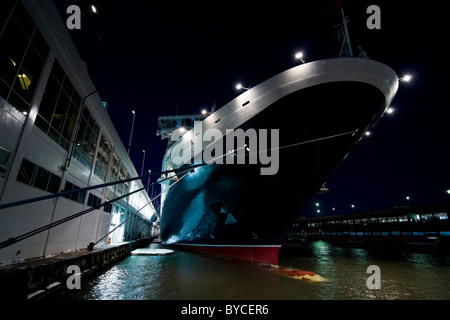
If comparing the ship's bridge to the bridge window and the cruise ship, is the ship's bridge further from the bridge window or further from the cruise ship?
the bridge window

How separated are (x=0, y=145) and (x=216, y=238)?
898cm

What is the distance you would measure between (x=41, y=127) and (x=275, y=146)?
877cm

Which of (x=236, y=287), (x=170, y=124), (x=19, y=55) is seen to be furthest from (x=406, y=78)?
(x=170, y=124)

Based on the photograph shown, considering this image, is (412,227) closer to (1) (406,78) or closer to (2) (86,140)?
(1) (406,78)

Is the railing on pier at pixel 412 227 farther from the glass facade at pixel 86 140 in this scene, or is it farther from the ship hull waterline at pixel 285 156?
the glass facade at pixel 86 140

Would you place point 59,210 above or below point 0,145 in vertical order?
below

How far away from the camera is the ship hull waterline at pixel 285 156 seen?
7.09m

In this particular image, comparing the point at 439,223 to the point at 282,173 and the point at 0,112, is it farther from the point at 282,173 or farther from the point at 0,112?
the point at 0,112

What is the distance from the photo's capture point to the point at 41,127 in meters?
7.10

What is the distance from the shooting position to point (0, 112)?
17.0 feet

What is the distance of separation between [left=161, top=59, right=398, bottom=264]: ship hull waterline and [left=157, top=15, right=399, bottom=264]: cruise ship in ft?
0.11

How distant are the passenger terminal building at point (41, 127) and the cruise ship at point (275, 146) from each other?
3.84 meters

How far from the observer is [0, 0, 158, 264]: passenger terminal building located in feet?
18.1
